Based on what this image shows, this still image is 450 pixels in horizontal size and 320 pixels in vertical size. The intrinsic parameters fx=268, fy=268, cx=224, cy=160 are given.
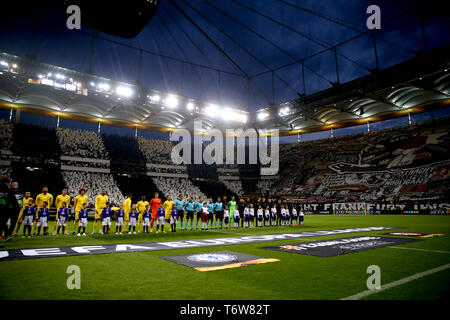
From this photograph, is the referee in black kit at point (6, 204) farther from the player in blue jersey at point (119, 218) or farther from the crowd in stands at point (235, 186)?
the crowd in stands at point (235, 186)

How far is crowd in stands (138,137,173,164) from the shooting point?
4302 cm

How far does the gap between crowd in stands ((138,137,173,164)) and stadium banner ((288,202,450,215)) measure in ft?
75.8

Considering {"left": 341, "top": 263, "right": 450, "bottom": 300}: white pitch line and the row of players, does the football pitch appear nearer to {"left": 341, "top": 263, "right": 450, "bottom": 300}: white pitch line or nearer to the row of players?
{"left": 341, "top": 263, "right": 450, "bottom": 300}: white pitch line

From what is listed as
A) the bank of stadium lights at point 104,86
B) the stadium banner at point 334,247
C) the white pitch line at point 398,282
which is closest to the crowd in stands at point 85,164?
the bank of stadium lights at point 104,86

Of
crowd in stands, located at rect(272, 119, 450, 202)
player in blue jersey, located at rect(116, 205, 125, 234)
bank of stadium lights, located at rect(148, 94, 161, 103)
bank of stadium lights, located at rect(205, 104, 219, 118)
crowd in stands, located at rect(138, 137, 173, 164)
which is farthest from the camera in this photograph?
crowd in stands, located at rect(138, 137, 173, 164)

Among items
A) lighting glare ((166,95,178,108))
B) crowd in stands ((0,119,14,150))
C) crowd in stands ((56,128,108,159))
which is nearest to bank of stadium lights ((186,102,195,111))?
lighting glare ((166,95,178,108))

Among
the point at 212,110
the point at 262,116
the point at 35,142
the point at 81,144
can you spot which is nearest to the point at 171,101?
the point at 212,110

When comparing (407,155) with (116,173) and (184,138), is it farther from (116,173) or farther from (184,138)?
(116,173)

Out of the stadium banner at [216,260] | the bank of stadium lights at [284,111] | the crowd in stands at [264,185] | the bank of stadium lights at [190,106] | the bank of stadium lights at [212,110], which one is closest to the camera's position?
the stadium banner at [216,260]

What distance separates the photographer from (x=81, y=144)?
38.4 metres

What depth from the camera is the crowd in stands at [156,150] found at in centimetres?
4302

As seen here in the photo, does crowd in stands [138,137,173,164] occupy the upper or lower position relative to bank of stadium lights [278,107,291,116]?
lower

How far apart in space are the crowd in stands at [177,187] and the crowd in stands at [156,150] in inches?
150
